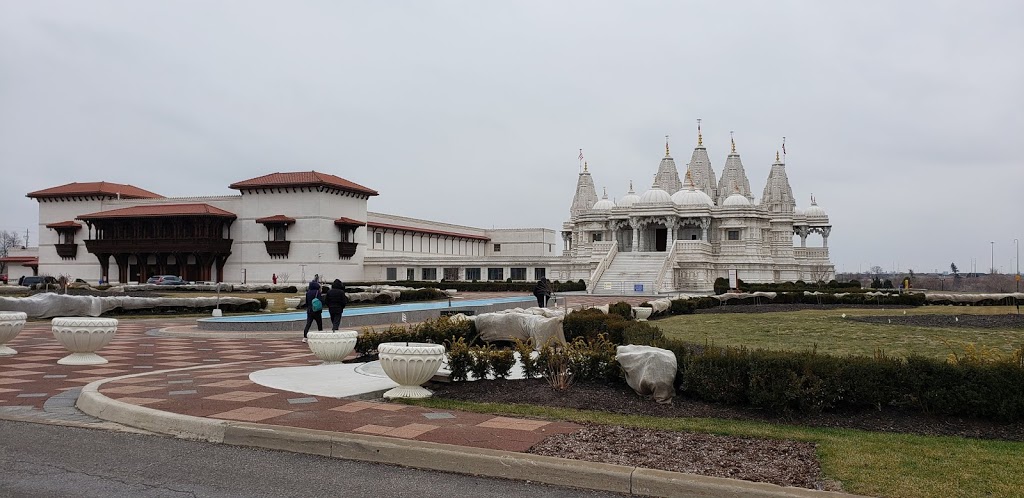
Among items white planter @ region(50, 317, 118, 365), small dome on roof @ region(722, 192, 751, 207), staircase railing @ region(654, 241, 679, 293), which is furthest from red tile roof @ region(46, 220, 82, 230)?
white planter @ region(50, 317, 118, 365)

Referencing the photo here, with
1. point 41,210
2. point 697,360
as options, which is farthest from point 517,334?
point 41,210

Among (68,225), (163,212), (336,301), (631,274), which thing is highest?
(163,212)

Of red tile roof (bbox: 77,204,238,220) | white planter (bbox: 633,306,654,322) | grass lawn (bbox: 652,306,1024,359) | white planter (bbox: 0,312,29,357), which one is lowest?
grass lawn (bbox: 652,306,1024,359)

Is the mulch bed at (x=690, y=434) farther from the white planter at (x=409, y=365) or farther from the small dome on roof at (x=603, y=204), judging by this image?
the small dome on roof at (x=603, y=204)

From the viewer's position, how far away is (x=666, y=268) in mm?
54281

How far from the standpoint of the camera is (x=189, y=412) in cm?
915

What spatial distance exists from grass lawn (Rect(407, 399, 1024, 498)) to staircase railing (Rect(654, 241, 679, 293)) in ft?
141

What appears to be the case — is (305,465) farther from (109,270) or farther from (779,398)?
(109,270)

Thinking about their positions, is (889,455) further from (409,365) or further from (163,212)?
(163,212)

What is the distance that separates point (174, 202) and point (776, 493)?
70.1 metres

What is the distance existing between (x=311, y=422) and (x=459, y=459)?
229 cm

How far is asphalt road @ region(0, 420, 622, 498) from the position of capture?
21.1 feet

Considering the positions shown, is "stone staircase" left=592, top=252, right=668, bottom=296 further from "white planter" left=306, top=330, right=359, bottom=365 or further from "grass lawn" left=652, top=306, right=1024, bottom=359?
"white planter" left=306, top=330, right=359, bottom=365

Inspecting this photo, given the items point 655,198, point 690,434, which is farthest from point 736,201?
point 690,434
